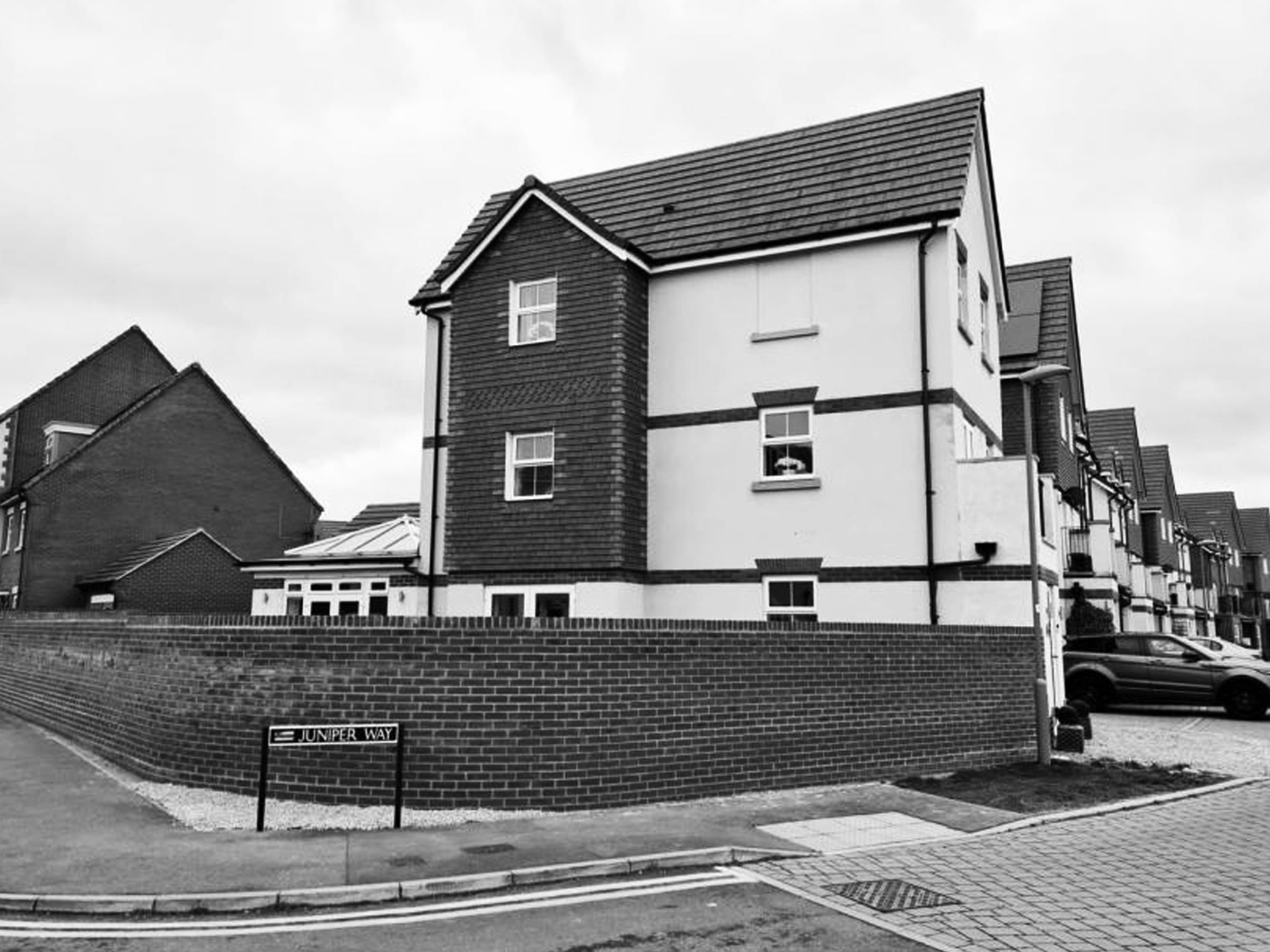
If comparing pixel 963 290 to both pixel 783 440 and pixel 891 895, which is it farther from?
pixel 891 895

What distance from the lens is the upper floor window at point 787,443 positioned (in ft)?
61.2

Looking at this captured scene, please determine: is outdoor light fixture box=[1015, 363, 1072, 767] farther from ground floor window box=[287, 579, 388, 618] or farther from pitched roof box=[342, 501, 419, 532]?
pitched roof box=[342, 501, 419, 532]

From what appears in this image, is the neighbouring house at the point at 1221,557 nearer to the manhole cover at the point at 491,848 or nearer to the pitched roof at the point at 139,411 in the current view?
the pitched roof at the point at 139,411

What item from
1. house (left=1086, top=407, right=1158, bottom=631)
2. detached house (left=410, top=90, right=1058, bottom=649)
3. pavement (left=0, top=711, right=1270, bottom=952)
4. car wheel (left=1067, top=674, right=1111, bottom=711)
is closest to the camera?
pavement (left=0, top=711, right=1270, bottom=952)

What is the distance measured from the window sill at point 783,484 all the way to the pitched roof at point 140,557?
67.3 feet

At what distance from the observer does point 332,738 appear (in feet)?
32.2

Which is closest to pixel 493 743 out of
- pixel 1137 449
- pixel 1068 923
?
pixel 1068 923

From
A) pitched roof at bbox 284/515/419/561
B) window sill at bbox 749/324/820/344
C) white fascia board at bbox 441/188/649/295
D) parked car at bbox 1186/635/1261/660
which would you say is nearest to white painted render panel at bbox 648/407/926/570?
window sill at bbox 749/324/820/344

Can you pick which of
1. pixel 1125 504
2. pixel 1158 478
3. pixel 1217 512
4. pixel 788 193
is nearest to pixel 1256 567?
pixel 1217 512

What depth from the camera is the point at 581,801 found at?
35.0ft

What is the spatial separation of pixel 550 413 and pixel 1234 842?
1286 cm

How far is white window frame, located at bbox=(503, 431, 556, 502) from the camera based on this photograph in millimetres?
19484

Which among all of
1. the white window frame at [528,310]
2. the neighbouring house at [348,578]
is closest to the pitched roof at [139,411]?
the neighbouring house at [348,578]

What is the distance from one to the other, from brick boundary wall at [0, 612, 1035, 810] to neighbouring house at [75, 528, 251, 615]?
2086 centimetres
